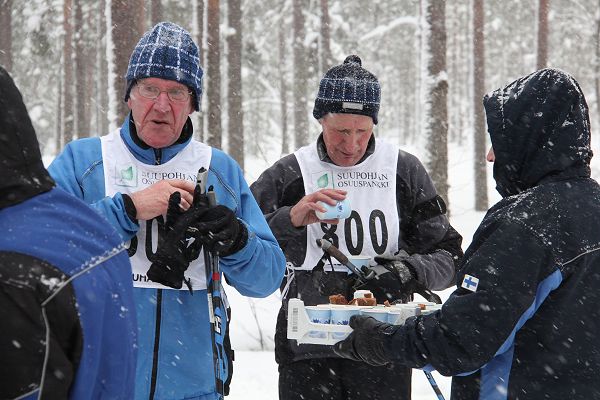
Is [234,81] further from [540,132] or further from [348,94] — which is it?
[540,132]

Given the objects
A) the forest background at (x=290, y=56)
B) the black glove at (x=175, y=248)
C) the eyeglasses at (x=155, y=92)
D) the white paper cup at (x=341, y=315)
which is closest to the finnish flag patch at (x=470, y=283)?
the white paper cup at (x=341, y=315)

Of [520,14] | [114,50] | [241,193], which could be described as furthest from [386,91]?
[241,193]

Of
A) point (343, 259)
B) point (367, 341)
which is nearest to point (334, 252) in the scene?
point (343, 259)

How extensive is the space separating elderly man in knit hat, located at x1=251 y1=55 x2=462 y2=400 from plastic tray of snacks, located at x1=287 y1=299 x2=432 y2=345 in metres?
0.60

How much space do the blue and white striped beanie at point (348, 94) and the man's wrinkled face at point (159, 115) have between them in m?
1.05

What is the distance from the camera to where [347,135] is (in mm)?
4098

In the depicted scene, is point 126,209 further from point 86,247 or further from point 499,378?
point 499,378

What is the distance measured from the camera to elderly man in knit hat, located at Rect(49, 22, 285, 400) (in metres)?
2.93

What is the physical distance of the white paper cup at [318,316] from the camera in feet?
10.4

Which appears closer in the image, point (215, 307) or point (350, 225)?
point (215, 307)

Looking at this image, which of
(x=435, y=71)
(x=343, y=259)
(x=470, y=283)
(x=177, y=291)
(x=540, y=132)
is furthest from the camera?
(x=435, y=71)

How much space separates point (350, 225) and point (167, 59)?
4.52ft

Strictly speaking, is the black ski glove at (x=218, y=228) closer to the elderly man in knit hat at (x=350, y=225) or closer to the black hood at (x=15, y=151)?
the elderly man in knit hat at (x=350, y=225)

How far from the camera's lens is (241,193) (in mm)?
3367
